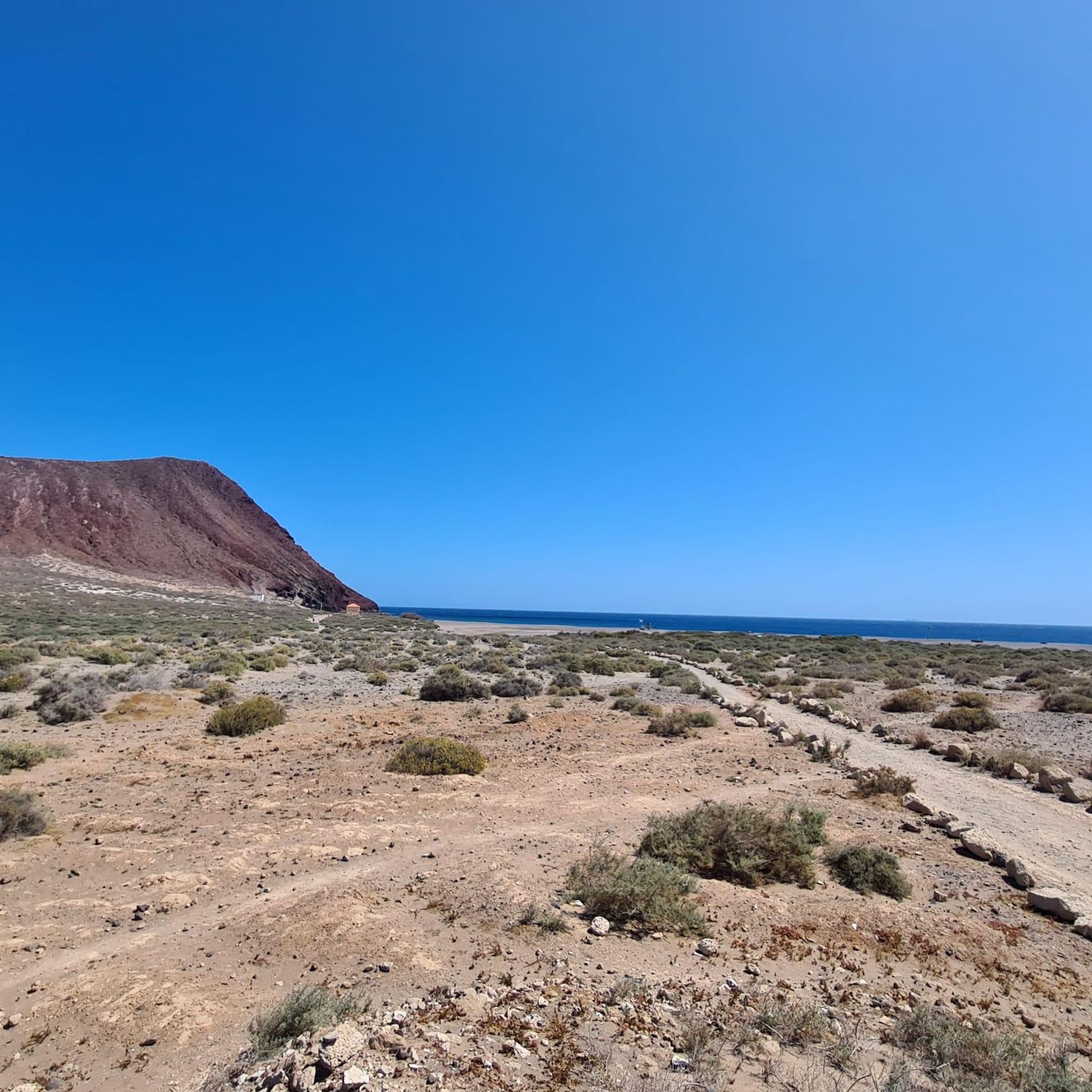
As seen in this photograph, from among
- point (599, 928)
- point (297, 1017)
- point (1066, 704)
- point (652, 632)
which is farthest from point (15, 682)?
point (652, 632)

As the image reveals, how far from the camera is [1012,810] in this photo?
10758 millimetres

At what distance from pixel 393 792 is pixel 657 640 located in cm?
4609

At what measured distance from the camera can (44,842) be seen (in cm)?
756

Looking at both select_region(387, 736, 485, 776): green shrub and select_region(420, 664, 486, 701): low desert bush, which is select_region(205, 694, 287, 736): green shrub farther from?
select_region(420, 664, 486, 701): low desert bush

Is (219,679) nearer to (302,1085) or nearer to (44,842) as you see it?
(44,842)

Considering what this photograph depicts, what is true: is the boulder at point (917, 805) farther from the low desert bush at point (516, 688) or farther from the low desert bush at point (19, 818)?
the low desert bush at point (19, 818)

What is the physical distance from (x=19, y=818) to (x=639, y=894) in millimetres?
7562

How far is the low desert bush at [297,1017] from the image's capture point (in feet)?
13.3

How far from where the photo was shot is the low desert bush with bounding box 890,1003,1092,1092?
3.98 m

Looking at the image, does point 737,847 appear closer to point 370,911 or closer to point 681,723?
point 370,911

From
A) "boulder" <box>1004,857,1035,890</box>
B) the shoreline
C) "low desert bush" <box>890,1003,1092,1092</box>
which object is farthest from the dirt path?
the shoreline

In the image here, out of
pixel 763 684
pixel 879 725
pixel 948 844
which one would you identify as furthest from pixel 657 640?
pixel 948 844

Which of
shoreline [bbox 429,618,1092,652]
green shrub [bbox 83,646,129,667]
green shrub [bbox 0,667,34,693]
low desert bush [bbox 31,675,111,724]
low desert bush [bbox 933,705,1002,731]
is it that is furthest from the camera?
shoreline [bbox 429,618,1092,652]

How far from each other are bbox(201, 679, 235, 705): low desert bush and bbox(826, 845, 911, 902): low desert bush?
15.4 m
